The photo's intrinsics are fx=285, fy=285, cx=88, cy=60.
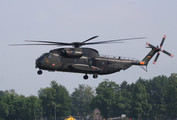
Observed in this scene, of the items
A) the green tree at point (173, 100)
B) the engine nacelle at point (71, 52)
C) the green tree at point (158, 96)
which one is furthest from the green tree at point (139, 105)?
the engine nacelle at point (71, 52)

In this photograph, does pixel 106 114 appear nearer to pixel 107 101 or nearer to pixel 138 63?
pixel 107 101

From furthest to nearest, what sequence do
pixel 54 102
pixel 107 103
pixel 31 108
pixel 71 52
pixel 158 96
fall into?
pixel 158 96 → pixel 54 102 → pixel 31 108 → pixel 107 103 → pixel 71 52

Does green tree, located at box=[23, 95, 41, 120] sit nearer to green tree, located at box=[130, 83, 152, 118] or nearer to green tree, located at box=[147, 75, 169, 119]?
green tree, located at box=[130, 83, 152, 118]

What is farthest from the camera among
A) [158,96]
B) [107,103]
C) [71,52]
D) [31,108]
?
[158,96]

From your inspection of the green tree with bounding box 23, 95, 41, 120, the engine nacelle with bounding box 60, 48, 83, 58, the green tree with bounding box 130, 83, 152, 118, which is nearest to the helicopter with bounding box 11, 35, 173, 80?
the engine nacelle with bounding box 60, 48, 83, 58

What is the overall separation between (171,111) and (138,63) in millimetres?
83170

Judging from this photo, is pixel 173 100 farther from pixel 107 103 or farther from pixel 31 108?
pixel 31 108

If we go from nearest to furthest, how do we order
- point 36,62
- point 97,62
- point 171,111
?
1. point 36,62
2. point 97,62
3. point 171,111

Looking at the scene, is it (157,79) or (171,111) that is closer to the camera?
(171,111)

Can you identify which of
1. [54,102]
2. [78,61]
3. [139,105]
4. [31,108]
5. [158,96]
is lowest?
[139,105]

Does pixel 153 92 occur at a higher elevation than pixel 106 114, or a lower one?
Result: higher

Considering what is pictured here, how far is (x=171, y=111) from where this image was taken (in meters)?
137

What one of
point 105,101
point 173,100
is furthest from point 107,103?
point 173,100

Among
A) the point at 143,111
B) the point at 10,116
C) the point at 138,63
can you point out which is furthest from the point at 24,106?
the point at 138,63
